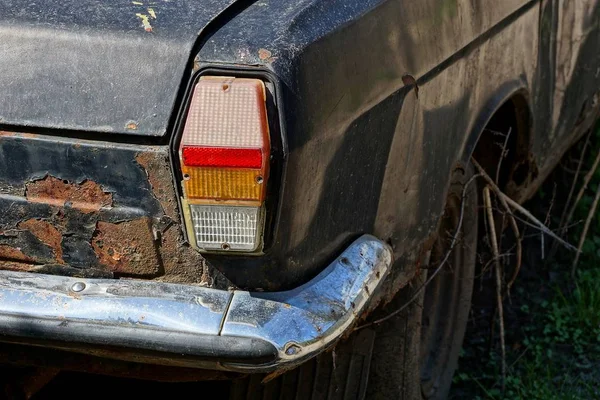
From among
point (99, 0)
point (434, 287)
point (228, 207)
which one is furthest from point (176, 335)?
point (434, 287)

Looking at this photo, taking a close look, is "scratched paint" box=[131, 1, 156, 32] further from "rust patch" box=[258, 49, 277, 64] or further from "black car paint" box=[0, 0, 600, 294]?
"rust patch" box=[258, 49, 277, 64]

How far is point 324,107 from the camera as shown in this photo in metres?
1.94

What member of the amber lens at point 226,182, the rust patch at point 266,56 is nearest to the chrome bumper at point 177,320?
the amber lens at point 226,182

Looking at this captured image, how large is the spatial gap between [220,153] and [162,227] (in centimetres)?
23

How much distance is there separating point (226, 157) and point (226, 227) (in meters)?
0.15

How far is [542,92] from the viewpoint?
3.21 metres

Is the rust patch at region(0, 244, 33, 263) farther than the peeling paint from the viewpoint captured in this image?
Yes

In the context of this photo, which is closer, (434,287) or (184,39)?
(184,39)

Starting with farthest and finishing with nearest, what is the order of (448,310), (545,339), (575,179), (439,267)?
(575,179), (545,339), (448,310), (439,267)

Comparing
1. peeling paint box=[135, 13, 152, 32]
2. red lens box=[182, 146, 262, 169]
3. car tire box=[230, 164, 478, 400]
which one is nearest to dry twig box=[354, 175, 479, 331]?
car tire box=[230, 164, 478, 400]

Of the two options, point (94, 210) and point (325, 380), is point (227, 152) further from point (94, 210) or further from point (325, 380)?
point (325, 380)

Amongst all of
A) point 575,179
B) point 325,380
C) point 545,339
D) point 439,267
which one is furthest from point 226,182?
point 575,179

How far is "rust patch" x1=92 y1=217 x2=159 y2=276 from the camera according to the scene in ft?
6.43

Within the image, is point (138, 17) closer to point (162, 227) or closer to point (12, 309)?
point (162, 227)
